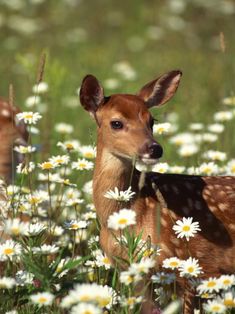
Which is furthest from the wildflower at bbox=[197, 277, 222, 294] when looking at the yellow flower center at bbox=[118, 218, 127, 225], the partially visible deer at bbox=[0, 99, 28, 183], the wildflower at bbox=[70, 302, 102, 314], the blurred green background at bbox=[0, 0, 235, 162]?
the blurred green background at bbox=[0, 0, 235, 162]

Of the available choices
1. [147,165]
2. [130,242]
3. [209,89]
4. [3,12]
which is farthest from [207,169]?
[3,12]

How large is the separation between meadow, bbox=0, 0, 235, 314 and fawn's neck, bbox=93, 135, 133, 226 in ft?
0.57

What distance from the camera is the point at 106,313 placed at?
4266 mm

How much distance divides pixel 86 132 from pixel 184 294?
3984 mm

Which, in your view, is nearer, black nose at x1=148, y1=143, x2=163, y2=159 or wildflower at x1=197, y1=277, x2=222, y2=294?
wildflower at x1=197, y1=277, x2=222, y2=294

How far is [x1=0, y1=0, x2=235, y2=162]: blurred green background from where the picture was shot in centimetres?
904

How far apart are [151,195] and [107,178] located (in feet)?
0.89

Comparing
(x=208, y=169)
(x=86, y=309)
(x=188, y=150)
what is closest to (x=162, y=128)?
(x=208, y=169)

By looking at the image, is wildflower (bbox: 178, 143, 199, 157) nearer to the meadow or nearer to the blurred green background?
the meadow

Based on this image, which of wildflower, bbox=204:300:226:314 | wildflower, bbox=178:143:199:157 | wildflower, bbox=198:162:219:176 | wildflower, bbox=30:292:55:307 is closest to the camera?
wildflower, bbox=30:292:55:307

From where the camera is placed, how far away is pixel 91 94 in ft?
16.9

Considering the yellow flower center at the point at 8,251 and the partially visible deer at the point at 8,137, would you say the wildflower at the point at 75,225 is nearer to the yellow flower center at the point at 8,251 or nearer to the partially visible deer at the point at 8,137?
the yellow flower center at the point at 8,251

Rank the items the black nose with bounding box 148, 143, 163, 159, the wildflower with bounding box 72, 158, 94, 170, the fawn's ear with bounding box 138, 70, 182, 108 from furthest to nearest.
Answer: the wildflower with bounding box 72, 158, 94, 170 < the fawn's ear with bounding box 138, 70, 182, 108 < the black nose with bounding box 148, 143, 163, 159

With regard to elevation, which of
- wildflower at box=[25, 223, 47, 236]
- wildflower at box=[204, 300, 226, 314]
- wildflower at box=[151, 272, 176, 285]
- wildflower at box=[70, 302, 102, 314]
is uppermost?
wildflower at box=[25, 223, 47, 236]
